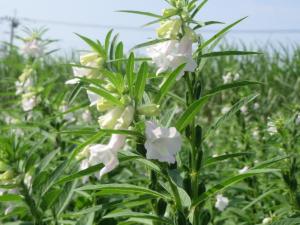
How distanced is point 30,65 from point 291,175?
8.83 feet

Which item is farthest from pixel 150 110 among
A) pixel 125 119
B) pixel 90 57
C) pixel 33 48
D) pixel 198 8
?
pixel 33 48

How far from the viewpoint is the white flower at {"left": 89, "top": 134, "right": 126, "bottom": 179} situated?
1.61 m

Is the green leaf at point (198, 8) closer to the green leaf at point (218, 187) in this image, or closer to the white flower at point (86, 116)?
the green leaf at point (218, 187)

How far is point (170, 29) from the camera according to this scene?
1942 millimetres

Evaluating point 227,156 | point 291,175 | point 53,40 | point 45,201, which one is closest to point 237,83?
point 227,156

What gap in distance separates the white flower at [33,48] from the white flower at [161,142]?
3.44 metres

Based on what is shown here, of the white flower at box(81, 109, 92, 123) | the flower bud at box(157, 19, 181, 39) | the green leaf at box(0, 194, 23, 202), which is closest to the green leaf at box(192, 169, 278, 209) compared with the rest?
the flower bud at box(157, 19, 181, 39)

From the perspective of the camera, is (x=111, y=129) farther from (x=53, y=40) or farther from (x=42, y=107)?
(x=53, y=40)

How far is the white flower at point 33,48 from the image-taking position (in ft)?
15.8

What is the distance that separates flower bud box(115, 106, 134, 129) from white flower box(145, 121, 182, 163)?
66 millimetres

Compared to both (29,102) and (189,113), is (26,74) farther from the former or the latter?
(189,113)

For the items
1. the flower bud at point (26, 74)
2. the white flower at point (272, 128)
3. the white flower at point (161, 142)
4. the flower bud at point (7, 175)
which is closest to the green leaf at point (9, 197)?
the flower bud at point (7, 175)

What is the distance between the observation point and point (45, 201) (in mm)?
2311

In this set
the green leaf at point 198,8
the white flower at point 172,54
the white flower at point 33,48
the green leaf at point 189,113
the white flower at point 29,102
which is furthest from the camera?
the white flower at point 33,48
